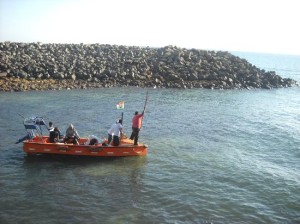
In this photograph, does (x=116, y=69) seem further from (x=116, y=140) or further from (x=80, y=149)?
(x=80, y=149)

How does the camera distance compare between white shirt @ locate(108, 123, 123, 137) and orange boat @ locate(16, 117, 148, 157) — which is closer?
orange boat @ locate(16, 117, 148, 157)

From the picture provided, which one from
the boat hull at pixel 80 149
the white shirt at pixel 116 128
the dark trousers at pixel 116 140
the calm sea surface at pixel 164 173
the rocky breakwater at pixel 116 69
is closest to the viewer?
the calm sea surface at pixel 164 173

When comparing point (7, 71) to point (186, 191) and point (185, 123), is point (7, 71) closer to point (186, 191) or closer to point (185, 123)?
point (185, 123)

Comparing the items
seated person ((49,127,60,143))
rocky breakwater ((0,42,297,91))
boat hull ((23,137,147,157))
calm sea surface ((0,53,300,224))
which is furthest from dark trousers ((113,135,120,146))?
rocky breakwater ((0,42,297,91))

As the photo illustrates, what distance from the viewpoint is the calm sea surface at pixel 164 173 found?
16031 millimetres

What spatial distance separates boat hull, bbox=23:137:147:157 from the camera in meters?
22.1

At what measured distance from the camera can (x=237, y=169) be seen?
869 inches

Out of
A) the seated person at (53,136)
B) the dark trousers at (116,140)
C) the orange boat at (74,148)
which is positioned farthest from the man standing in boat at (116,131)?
the seated person at (53,136)

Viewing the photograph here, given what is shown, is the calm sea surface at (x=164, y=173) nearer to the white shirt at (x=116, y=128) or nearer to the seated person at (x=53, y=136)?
the seated person at (x=53, y=136)

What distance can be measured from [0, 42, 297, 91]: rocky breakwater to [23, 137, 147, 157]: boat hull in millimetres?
23785

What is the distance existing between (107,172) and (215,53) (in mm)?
55662

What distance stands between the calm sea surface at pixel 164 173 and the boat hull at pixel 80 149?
0.46 m

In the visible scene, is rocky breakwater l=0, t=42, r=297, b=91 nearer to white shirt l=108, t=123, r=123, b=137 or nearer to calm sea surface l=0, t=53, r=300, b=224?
calm sea surface l=0, t=53, r=300, b=224

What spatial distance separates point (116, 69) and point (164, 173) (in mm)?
35695
